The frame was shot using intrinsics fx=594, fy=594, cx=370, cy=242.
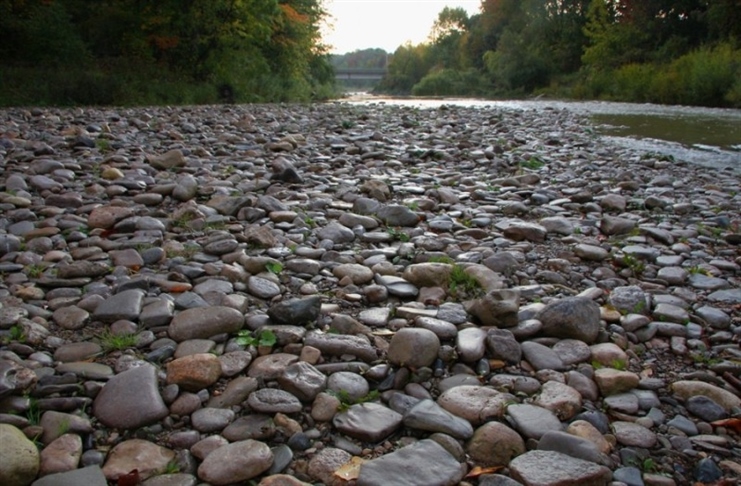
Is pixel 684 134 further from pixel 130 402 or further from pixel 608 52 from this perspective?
pixel 608 52

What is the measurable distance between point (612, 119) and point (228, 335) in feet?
43.9

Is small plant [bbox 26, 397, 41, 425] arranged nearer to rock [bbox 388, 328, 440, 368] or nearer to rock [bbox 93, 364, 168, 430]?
rock [bbox 93, 364, 168, 430]

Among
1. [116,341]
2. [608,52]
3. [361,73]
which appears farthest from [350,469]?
[361,73]

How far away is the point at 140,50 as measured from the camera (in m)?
17.8

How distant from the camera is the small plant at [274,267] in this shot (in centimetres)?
285

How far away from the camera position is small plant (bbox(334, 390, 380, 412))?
1.83 meters

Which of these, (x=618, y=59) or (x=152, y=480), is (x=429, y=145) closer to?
(x=152, y=480)

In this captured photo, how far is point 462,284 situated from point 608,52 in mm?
34537

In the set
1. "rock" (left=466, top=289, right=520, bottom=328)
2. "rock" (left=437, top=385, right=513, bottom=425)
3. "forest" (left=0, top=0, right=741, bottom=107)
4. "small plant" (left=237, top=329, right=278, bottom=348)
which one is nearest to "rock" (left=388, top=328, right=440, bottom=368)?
"rock" (left=437, top=385, right=513, bottom=425)

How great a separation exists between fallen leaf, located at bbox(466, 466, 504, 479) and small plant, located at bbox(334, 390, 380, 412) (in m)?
0.43

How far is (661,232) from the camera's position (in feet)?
11.8

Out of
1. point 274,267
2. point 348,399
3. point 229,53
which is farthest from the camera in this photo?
point 229,53

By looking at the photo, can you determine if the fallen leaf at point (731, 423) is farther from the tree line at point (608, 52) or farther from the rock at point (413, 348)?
the tree line at point (608, 52)

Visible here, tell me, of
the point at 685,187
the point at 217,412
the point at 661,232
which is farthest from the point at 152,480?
the point at 685,187
